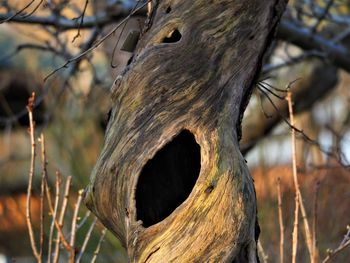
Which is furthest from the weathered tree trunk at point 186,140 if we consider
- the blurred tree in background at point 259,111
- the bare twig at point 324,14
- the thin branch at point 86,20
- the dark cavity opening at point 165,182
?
the bare twig at point 324,14

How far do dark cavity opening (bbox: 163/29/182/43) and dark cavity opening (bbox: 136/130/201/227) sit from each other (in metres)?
0.30

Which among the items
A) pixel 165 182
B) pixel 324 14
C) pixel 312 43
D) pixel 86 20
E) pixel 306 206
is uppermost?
pixel 86 20

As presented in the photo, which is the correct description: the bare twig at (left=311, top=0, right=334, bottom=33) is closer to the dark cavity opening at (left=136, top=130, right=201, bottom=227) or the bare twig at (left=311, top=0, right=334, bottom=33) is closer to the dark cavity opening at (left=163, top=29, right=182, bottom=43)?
the dark cavity opening at (left=163, top=29, right=182, bottom=43)

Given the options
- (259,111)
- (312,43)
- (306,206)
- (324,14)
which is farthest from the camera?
(259,111)

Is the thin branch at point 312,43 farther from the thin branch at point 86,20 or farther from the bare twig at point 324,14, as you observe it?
the thin branch at point 86,20

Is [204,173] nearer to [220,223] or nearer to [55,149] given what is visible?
[220,223]

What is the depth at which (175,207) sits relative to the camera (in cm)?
233

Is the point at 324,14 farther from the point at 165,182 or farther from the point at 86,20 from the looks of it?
the point at 165,182

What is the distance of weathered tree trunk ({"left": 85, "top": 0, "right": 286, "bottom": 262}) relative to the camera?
2193 millimetres

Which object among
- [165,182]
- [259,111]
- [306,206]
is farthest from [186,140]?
[259,111]

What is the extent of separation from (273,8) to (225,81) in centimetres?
28

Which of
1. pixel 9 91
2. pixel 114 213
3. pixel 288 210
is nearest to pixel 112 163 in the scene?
pixel 114 213

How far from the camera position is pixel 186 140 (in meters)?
2.39

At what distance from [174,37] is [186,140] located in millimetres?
Result: 321
